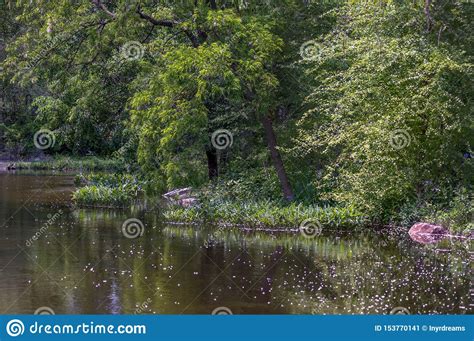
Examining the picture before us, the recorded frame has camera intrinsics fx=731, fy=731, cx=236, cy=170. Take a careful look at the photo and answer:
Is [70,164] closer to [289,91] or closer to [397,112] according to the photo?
[289,91]

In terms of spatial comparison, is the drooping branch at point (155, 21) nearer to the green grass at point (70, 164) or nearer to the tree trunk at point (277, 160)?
the tree trunk at point (277, 160)

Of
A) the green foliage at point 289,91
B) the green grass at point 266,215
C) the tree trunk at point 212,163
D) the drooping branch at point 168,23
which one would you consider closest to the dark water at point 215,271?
the green grass at point 266,215

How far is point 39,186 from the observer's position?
31406 mm

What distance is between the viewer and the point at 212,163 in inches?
976

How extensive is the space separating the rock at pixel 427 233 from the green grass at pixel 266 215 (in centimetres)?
154

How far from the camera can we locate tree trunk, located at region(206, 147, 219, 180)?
2443 centimetres

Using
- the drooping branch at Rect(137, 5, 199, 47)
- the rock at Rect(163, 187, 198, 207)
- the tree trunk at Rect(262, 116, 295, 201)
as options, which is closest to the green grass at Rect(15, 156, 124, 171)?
the rock at Rect(163, 187, 198, 207)

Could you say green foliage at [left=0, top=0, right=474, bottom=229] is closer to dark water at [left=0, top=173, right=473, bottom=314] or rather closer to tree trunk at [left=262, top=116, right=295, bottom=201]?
tree trunk at [left=262, top=116, right=295, bottom=201]

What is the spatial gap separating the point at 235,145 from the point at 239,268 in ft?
33.3

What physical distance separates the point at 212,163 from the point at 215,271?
442 inches

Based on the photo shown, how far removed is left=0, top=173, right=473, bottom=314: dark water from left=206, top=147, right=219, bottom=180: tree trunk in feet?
15.4

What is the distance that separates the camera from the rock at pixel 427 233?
17406 mm

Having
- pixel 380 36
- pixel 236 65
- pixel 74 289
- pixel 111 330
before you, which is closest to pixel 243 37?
pixel 236 65

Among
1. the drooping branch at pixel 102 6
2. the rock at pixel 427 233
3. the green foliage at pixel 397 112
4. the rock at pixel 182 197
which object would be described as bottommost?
the rock at pixel 427 233
